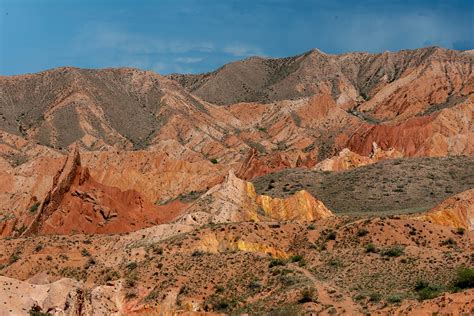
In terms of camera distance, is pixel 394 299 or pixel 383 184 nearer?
pixel 394 299

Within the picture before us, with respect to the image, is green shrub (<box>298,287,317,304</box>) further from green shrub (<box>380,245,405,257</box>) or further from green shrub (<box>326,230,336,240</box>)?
green shrub (<box>326,230,336,240</box>)

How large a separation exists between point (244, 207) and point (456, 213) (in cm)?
1770

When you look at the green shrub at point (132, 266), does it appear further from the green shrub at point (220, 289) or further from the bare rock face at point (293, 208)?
the bare rock face at point (293, 208)

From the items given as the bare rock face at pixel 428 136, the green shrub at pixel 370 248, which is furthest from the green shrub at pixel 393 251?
the bare rock face at pixel 428 136

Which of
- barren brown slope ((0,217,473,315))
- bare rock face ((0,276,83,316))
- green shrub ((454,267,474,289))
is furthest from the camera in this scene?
barren brown slope ((0,217,473,315))

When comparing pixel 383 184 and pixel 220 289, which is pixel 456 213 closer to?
pixel 220 289

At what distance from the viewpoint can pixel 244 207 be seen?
72938mm

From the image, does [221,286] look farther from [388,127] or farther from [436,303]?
[388,127]

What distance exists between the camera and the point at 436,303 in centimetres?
3444

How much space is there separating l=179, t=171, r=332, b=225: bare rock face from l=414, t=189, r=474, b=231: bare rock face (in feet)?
39.1

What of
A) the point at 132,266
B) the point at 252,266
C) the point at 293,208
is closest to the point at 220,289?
the point at 252,266

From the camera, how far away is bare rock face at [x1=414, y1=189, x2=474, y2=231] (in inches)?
2532

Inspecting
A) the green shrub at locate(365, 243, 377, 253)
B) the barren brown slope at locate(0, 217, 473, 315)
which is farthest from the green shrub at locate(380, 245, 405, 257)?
the green shrub at locate(365, 243, 377, 253)

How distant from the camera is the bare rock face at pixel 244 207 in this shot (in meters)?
67.1
